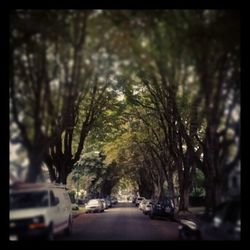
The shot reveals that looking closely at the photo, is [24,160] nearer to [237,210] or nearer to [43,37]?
[43,37]

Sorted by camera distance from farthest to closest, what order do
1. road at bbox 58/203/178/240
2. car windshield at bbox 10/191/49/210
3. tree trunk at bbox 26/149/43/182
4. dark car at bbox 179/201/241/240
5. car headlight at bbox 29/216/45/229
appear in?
1. road at bbox 58/203/178/240
2. tree trunk at bbox 26/149/43/182
3. car windshield at bbox 10/191/49/210
4. car headlight at bbox 29/216/45/229
5. dark car at bbox 179/201/241/240

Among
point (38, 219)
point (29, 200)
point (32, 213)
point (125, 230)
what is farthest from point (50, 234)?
point (125, 230)

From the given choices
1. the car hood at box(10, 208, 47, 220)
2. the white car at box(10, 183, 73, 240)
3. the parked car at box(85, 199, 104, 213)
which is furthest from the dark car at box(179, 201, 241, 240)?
the parked car at box(85, 199, 104, 213)

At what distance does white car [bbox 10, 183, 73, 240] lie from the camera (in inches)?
547

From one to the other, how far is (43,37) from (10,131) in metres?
3.04

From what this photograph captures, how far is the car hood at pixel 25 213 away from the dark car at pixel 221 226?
13.9 feet

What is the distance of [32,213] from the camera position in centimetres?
1458

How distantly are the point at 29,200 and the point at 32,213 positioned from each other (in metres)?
0.72

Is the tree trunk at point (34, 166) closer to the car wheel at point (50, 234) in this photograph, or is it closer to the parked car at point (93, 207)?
the car wheel at point (50, 234)

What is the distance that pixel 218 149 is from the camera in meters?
18.5

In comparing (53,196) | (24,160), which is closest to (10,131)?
(24,160)

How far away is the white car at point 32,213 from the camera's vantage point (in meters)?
13.9

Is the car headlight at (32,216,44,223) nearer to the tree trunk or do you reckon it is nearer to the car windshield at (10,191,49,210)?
the car windshield at (10,191,49,210)

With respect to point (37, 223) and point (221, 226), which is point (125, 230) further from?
point (221, 226)
